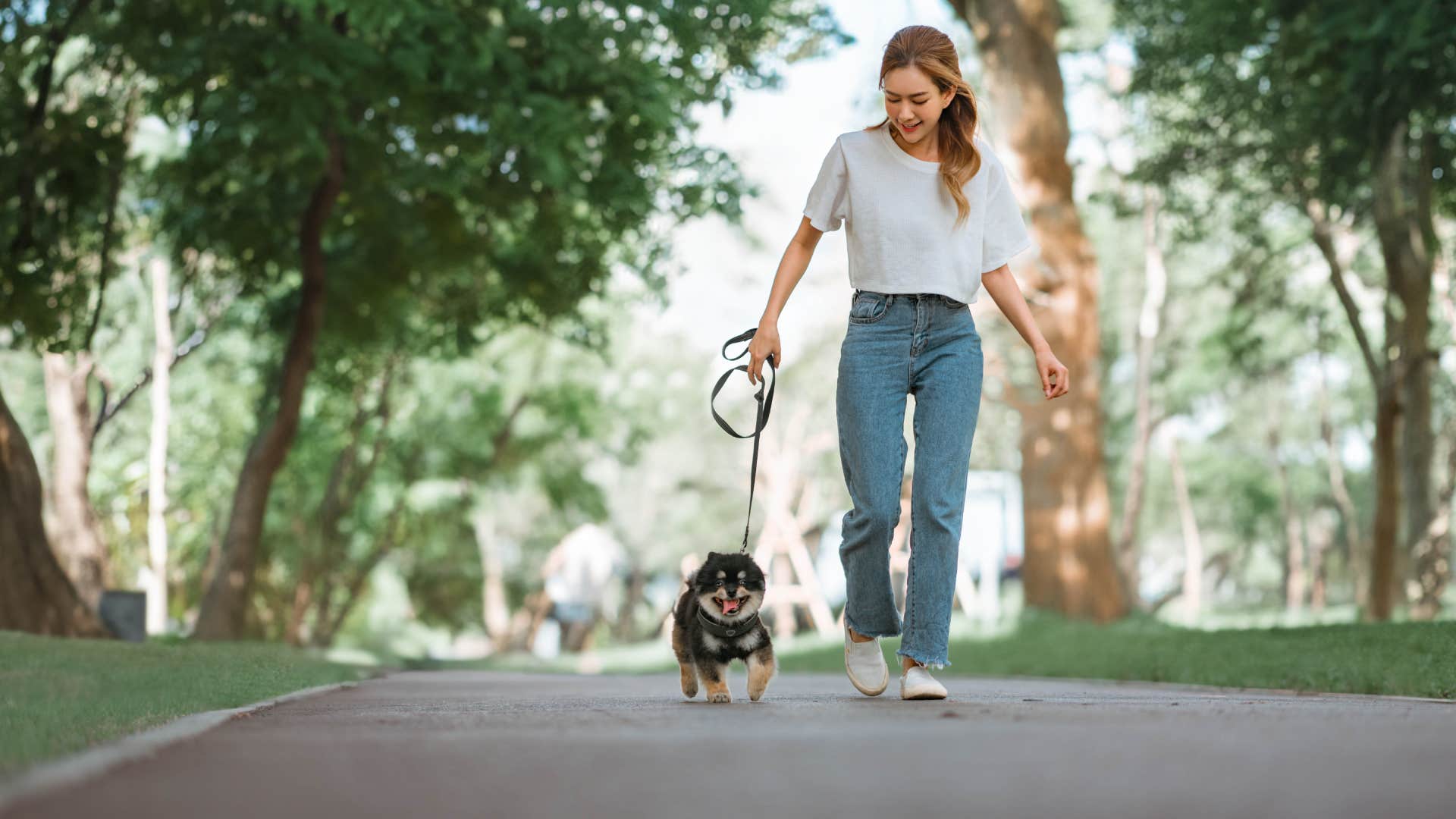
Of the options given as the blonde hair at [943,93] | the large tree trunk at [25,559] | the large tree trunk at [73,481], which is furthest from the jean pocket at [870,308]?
the large tree trunk at [73,481]

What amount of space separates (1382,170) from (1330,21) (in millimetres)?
2445

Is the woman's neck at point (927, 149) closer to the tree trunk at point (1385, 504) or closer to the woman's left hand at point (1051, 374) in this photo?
the woman's left hand at point (1051, 374)

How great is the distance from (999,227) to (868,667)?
1805 mm

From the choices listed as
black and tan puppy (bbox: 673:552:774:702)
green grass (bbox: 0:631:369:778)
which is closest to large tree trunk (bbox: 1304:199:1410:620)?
green grass (bbox: 0:631:369:778)

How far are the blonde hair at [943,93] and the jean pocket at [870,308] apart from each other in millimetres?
415

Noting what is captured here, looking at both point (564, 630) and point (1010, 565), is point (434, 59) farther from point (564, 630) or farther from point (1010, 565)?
point (1010, 565)

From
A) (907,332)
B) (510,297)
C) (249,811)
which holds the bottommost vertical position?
(249,811)

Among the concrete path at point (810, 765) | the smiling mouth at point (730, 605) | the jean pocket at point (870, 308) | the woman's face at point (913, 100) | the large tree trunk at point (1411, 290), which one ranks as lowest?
the concrete path at point (810, 765)

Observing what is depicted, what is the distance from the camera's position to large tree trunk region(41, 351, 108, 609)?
21.2 metres

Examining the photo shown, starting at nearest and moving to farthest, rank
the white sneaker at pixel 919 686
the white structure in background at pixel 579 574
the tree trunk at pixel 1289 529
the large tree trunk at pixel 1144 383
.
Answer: the white sneaker at pixel 919 686
the large tree trunk at pixel 1144 383
the white structure in background at pixel 579 574
the tree trunk at pixel 1289 529

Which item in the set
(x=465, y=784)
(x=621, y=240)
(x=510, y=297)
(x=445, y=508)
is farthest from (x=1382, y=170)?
(x=445, y=508)

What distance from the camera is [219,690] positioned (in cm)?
629

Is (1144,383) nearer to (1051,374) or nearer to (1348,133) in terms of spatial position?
(1348,133)

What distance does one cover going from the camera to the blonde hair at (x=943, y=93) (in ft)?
18.9
